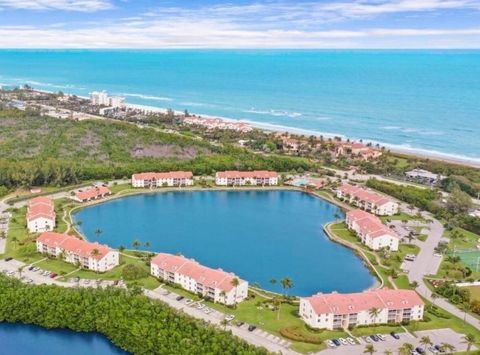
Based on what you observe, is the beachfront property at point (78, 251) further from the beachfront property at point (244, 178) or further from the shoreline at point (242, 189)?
the beachfront property at point (244, 178)

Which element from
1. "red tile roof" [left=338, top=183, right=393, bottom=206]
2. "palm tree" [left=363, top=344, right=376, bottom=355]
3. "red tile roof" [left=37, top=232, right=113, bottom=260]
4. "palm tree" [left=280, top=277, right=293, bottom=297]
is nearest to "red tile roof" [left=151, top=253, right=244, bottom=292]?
"palm tree" [left=280, top=277, right=293, bottom=297]

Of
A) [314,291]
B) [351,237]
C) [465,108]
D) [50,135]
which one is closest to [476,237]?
[351,237]

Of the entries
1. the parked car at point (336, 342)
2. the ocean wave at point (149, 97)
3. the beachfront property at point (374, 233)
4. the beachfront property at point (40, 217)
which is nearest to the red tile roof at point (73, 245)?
the beachfront property at point (40, 217)

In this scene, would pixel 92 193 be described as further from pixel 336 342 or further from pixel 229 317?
pixel 336 342

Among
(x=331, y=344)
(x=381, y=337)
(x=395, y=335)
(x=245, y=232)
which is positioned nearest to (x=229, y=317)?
(x=331, y=344)

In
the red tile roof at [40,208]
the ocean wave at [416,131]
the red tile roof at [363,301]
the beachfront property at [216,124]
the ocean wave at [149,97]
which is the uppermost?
the ocean wave at [149,97]

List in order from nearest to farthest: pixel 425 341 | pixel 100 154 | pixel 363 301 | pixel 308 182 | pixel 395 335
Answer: pixel 425 341, pixel 395 335, pixel 363 301, pixel 308 182, pixel 100 154
